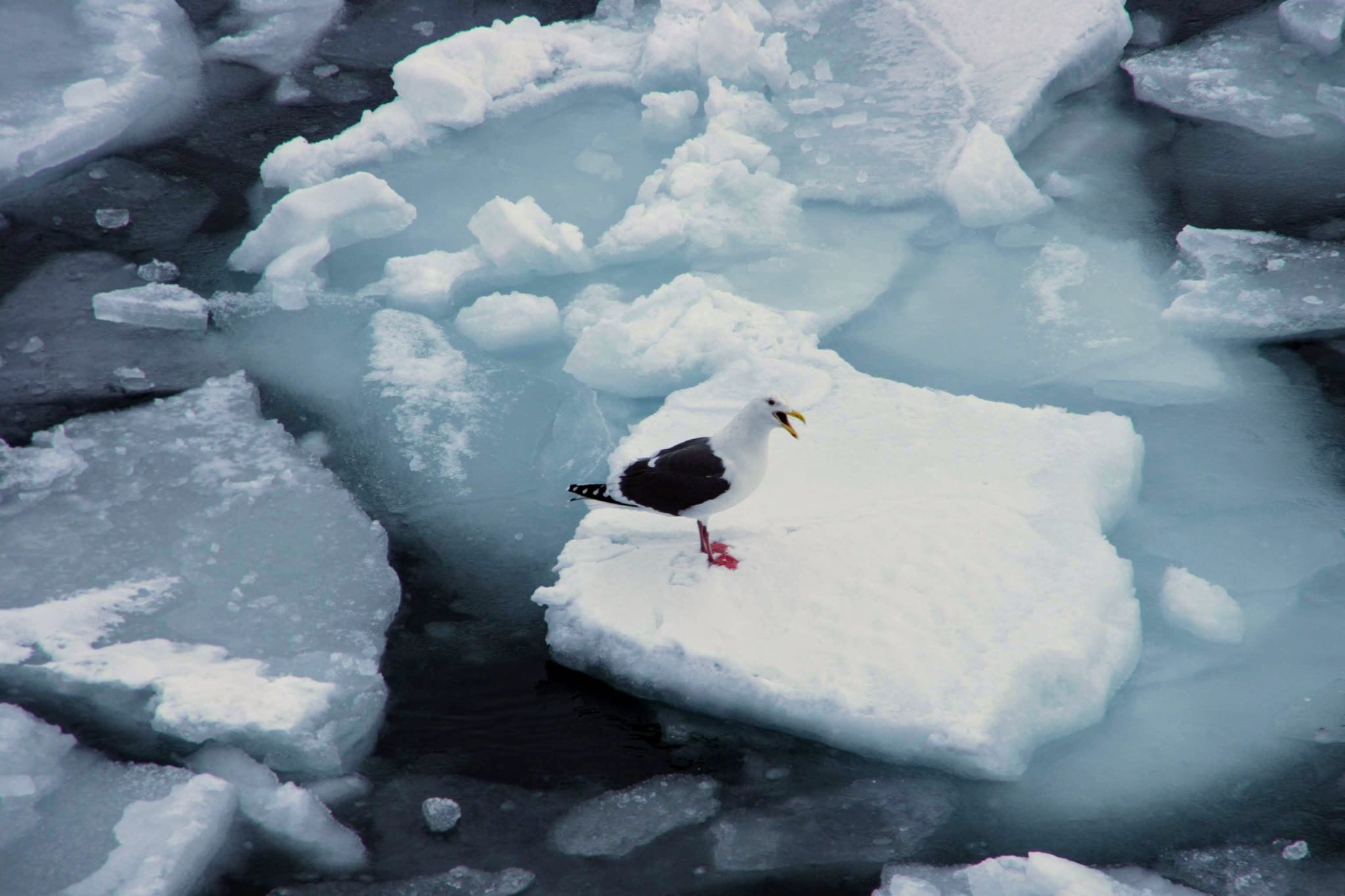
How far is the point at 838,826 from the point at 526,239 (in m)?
3.06

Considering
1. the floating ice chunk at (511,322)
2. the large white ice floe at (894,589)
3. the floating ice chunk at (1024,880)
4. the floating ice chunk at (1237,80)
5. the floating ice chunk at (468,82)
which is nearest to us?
the floating ice chunk at (1024,880)

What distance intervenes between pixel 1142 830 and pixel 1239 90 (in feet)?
15.5

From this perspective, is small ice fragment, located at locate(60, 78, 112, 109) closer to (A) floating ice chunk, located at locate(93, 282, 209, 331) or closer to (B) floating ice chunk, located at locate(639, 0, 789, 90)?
(A) floating ice chunk, located at locate(93, 282, 209, 331)

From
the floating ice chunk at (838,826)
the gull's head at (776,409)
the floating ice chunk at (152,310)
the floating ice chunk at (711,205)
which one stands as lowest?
the floating ice chunk at (838,826)

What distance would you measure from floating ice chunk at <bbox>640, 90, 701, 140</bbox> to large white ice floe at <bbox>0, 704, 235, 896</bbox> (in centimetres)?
419

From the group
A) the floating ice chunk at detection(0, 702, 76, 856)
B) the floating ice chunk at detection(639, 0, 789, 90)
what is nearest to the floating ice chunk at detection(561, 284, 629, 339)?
the floating ice chunk at detection(639, 0, 789, 90)

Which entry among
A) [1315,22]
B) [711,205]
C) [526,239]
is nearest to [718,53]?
[711,205]

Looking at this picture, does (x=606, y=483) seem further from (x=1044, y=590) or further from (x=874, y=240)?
(x=874, y=240)

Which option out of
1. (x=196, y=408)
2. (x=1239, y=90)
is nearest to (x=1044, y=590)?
(x=196, y=408)

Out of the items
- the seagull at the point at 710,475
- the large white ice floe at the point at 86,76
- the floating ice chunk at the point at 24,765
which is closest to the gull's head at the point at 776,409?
the seagull at the point at 710,475

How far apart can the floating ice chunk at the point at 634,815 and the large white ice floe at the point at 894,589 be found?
277 millimetres

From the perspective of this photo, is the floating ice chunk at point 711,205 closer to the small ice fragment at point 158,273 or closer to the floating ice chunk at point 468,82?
the floating ice chunk at point 468,82

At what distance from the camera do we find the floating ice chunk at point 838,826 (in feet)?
10.1

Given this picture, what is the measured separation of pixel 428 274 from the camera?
5293 millimetres
